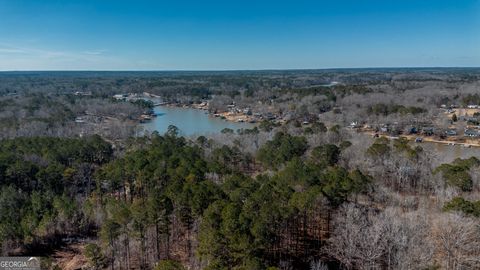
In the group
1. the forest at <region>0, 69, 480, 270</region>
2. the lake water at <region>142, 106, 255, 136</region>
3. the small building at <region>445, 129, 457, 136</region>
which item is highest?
the forest at <region>0, 69, 480, 270</region>

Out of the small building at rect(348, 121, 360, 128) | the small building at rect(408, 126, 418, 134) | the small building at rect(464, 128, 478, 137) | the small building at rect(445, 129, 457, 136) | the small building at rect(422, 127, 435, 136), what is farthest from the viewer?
the small building at rect(348, 121, 360, 128)

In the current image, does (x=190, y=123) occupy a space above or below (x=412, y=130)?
below

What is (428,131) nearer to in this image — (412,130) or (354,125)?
(412,130)

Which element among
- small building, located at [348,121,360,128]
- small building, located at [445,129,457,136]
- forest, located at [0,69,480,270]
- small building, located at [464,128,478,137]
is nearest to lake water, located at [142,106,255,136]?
small building, located at [348,121,360,128]

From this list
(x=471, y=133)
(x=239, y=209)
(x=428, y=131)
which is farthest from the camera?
(x=428, y=131)

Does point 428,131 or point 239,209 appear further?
point 428,131

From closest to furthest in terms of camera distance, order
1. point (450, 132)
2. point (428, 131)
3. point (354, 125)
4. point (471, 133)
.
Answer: point (471, 133)
point (450, 132)
point (428, 131)
point (354, 125)

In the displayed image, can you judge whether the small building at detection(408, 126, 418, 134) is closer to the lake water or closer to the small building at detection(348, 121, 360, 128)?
the small building at detection(348, 121, 360, 128)

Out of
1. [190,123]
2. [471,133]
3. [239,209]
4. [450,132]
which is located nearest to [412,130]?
[450,132]
